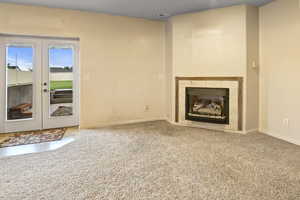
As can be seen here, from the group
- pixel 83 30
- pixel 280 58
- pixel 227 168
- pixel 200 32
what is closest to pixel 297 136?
pixel 280 58

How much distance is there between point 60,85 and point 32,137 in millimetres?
1293

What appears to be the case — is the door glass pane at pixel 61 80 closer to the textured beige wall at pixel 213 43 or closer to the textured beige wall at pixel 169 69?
the textured beige wall at pixel 169 69

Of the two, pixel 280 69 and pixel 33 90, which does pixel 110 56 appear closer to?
pixel 33 90

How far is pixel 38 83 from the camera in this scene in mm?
4262

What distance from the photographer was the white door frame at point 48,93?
4309mm

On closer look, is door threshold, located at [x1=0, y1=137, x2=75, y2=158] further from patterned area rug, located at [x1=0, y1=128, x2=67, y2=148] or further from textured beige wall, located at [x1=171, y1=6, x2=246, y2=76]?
textured beige wall, located at [x1=171, y1=6, x2=246, y2=76]

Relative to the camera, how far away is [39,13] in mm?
4000

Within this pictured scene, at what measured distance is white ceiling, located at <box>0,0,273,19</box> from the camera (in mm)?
3732

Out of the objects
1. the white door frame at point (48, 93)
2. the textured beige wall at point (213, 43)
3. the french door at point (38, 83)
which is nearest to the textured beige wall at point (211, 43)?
the textured beige wall at point (213, 43)

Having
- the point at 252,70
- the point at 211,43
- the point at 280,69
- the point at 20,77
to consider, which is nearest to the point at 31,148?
the point at 20,77

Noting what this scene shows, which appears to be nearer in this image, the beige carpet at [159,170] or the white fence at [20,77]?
the beige carpet at [159,170]

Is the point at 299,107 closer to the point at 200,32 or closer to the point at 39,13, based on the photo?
the point at 200,32

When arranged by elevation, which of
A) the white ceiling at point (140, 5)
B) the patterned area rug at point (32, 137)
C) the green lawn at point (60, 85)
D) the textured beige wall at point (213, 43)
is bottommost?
the patterned area rug at point (32, 137)

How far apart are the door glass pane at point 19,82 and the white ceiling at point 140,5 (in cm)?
100
